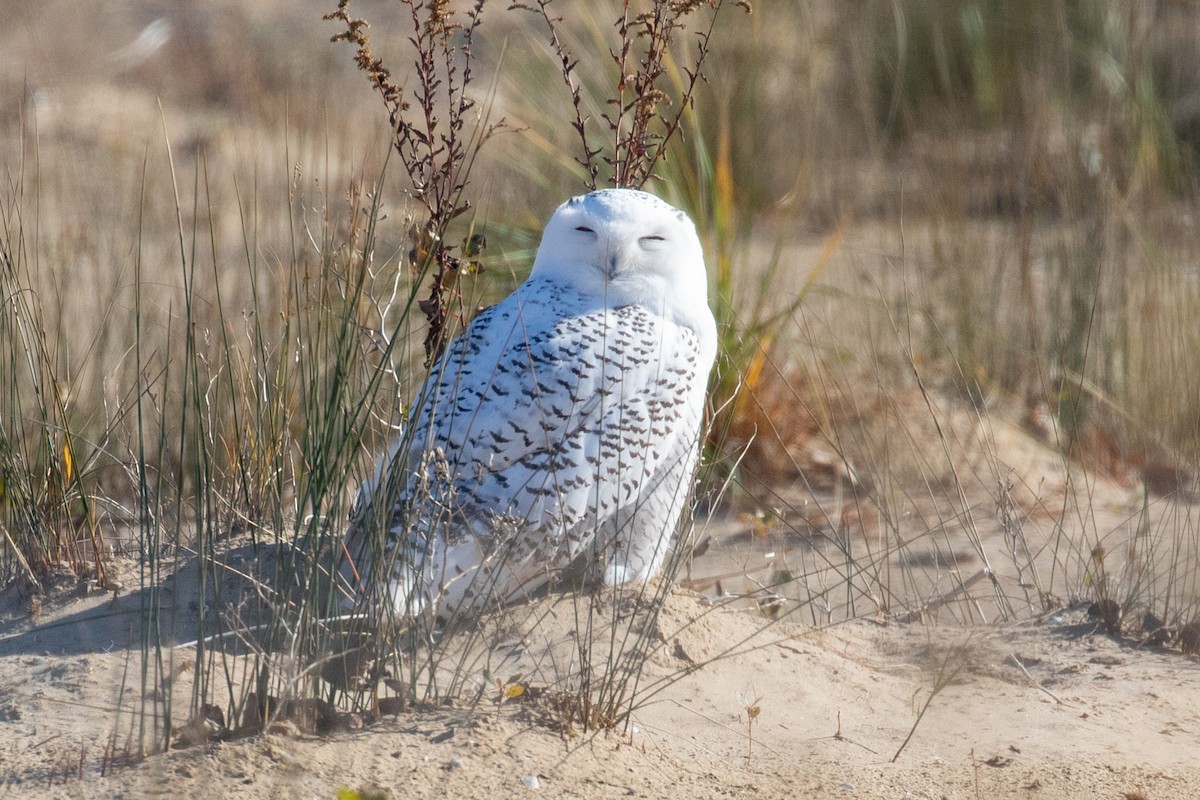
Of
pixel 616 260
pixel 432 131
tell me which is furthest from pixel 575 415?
pixel 432 131

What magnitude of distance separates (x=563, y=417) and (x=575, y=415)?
36 millimetres

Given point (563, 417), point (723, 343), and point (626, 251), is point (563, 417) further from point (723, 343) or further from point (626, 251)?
point (723, 343)

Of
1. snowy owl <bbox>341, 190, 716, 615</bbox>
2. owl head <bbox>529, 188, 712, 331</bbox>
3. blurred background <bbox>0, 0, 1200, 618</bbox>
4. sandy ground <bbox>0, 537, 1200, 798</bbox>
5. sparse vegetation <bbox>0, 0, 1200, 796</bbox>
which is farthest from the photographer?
blurred background <bbox>0, 0, 1200, 618</bbox>

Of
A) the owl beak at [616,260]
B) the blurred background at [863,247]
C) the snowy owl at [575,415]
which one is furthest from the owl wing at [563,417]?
the blurred background at [863,247]

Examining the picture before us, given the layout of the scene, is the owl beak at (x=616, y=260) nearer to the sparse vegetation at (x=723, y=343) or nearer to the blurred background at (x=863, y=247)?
the sparse vegetation at (x=723, y=343)

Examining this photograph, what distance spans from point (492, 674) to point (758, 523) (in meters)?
1.77

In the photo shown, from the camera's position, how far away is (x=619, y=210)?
11.2 ft

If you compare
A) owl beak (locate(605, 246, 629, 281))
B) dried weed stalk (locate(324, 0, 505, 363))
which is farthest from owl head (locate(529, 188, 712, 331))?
dried weed stalk (locate(324, 0, 505, 363))

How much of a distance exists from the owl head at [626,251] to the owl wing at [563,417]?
124mm

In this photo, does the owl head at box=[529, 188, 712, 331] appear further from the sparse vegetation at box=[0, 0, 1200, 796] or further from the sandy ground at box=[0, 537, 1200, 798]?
the sandy ground at box=[0, 537, 1200, 798]

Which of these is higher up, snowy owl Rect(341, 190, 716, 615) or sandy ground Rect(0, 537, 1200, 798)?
snowy owl Rect(341, 190, 716, 615)

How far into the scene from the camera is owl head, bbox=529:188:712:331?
3428 mm

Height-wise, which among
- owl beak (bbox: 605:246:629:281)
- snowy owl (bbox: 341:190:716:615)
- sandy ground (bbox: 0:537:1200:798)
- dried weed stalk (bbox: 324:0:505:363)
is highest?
dried weed stalk (bbox: 324:0:505:363)

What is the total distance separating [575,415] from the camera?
10.5ft
